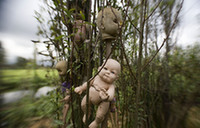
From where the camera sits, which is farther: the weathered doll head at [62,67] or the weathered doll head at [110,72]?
the weathered doll head at [62,67]

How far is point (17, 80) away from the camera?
1.33ft

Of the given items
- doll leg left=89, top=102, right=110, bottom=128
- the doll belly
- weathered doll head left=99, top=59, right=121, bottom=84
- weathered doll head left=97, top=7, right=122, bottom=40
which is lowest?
doll leg left=89, top=102, right=110, bottom=128

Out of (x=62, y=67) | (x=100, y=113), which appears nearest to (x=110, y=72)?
(x=100, y=113)

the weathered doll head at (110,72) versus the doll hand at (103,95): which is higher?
the weathered doll head at (110,72)

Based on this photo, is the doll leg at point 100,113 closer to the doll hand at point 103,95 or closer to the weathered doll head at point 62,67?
the doll hand at point 103,95

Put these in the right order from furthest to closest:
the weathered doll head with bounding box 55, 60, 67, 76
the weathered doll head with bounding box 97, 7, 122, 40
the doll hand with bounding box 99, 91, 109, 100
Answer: the weathered doll head with bounding box 55, 60, 67, 76, the weathered doll head with bounding box 97, 7, 122, 40, the doll hand with bounding box 99, 91, 109, 100

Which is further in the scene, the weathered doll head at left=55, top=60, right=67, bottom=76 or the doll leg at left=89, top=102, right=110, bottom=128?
the weathered doll head at left=55, top=60, right=67, bottom=76

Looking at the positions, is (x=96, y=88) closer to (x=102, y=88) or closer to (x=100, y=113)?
(x=102, y=88)

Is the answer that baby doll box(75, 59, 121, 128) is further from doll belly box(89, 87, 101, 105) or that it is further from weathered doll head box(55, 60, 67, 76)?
weathered doll head box(55, 60, 67, 76)

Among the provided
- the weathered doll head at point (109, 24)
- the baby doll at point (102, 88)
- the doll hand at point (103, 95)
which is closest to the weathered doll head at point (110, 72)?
the baby doll at point (102, 88)

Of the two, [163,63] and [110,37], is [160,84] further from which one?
[110,37]

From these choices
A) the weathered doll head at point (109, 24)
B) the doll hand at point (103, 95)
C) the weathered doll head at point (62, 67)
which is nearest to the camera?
the doll hand at point (103, 95)

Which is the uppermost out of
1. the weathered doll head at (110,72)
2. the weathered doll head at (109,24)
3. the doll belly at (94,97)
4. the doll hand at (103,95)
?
the weathered doll head at (109,24)

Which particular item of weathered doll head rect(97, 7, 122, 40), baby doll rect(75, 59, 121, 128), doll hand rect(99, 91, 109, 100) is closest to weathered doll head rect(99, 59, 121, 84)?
baby doll rect(75, 59, 121, 128)
